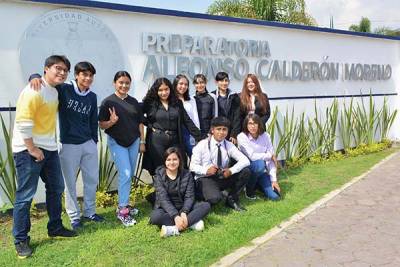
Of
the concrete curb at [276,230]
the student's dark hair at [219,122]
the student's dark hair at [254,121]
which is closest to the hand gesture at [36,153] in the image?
the concrete curb at [276,230]

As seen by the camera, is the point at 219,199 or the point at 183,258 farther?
the point at 219,199

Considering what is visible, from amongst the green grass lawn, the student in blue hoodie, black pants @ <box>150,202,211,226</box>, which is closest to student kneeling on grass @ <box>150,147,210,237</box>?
black pants @ <box>150,202,211,226</box>

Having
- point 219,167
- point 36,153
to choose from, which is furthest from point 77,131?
point 219,167

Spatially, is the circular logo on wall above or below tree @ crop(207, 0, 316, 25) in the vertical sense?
below

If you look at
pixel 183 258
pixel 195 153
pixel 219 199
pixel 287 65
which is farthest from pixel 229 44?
pixel 183 258

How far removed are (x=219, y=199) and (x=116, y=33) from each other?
2.41 metres

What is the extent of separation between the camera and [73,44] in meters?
5.09

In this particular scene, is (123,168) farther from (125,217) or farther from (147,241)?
(147,241)

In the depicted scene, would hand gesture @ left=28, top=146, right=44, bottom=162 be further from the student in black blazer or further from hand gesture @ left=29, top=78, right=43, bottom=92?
Answer: the student in black blazer

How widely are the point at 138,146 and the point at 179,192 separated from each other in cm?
69

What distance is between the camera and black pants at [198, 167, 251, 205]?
182 inches

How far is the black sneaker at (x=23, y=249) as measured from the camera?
11.9 feet

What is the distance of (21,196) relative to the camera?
3615 millimetres

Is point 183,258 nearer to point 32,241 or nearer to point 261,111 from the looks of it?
point 32,241
